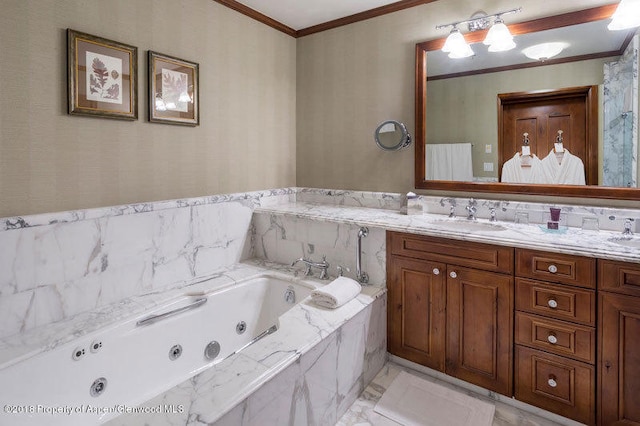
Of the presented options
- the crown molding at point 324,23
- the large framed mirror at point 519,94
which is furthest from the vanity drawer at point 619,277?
the crown molding at point 324,23

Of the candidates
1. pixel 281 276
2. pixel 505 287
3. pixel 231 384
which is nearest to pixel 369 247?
pixel 281 276

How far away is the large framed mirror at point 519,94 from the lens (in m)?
2.12

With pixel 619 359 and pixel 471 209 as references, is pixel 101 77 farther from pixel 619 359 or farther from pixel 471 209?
pixel 619 359

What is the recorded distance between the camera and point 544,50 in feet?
7.59

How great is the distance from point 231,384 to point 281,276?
128cm

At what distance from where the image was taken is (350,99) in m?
3.16

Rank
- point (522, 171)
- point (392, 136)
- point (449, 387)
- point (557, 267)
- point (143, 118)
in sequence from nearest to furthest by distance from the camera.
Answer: point (557, 267), point (449, 387), point (143, 118), point (522, 171), point (392, 136)

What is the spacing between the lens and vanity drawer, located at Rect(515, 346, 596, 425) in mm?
1789

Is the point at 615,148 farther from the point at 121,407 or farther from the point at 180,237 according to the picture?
the point at 121,407

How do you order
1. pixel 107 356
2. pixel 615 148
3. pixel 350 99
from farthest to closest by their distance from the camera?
pixel 350 99 < pixel 615 148 < pixel 107 356

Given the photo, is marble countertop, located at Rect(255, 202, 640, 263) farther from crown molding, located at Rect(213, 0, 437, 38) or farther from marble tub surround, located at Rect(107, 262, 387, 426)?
crown molding, located at Rect(213, 0, 437, 38)

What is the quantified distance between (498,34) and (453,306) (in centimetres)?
170

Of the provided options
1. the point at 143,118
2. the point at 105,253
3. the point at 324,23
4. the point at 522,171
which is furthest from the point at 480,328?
the point at 324,23

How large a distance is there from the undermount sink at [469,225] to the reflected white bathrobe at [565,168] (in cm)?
45
